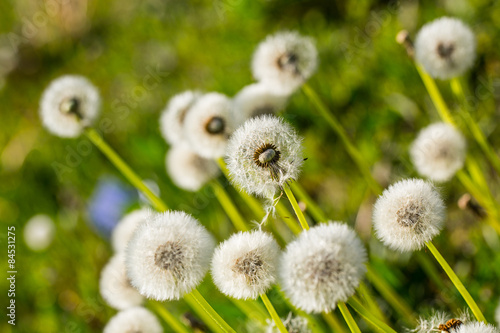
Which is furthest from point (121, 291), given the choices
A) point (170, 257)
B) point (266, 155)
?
point (266, 155)

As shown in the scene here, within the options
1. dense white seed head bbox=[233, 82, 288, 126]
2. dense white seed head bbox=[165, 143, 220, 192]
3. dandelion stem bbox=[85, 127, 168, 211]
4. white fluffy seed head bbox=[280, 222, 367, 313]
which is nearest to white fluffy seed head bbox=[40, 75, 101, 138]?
dandelion stem bbox=[85, 127, 168, 211]

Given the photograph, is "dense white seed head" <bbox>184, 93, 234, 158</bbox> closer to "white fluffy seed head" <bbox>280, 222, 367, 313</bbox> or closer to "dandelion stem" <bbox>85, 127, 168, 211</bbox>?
"dandelion stem" <bbox>85, 127, 168, 211</bbox>

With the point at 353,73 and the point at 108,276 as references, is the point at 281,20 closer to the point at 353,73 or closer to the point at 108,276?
the point at 353,73

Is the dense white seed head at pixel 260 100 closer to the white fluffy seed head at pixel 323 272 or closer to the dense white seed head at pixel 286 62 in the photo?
the dense white seed head at pixel 286 62

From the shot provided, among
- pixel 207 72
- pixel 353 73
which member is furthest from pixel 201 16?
pixel 353 73

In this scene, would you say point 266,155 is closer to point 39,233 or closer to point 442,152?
point 442,152
